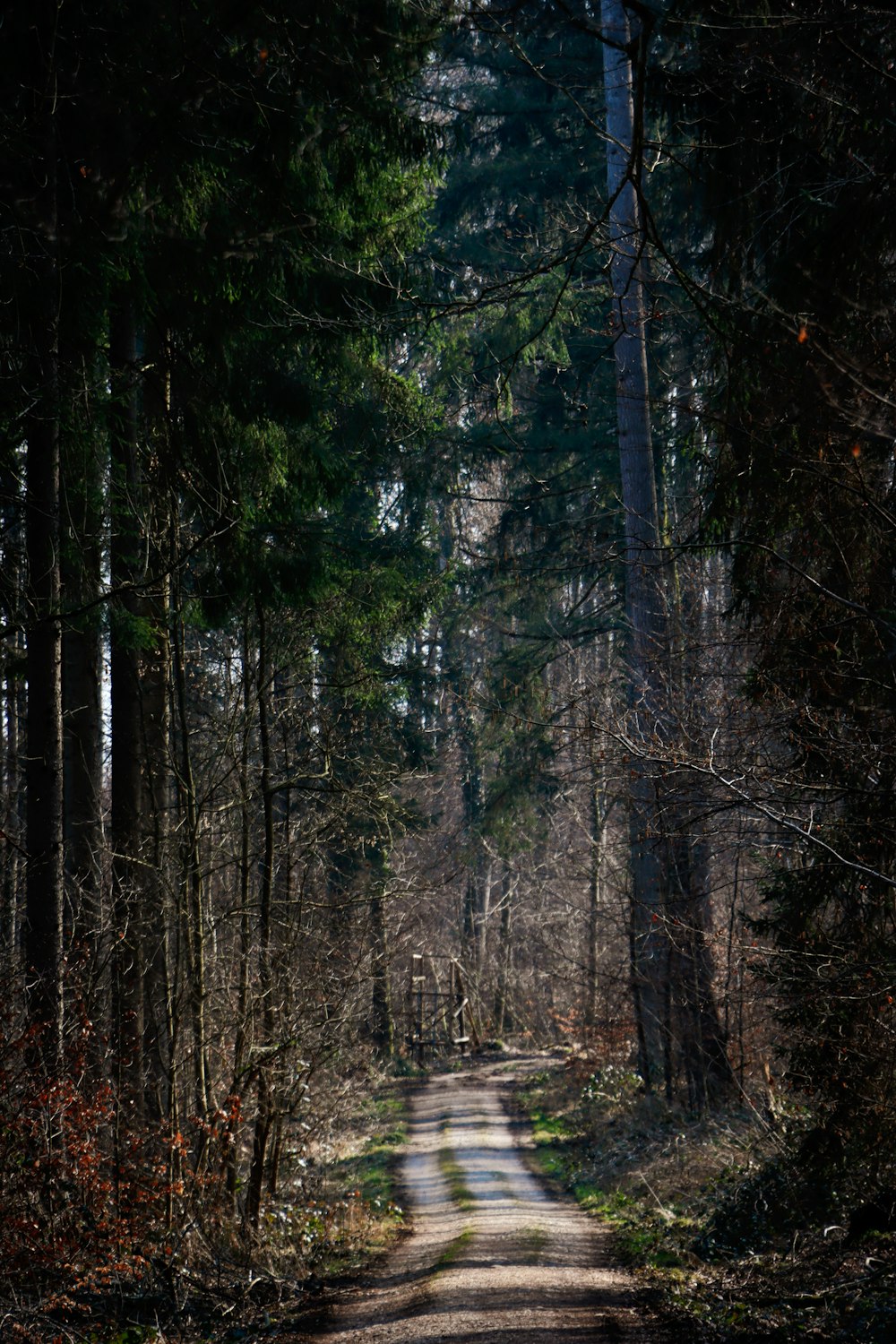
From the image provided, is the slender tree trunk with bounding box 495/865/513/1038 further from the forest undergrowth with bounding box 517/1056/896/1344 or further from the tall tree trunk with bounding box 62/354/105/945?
the tall tree trunk with bounding box 62/354/105/945

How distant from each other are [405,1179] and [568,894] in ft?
54.2

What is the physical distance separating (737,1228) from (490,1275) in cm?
196

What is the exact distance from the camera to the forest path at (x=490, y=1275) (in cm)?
710

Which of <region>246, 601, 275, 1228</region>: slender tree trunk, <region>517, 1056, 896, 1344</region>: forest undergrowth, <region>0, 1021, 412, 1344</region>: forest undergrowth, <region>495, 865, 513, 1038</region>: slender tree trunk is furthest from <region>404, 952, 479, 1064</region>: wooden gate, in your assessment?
<region>246, 601, 275, 1228</region>: slender tree trunk

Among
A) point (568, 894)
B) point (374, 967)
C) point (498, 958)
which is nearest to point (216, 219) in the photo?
point (374, 967)

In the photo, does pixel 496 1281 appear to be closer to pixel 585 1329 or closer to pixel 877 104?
pixel 585 1329

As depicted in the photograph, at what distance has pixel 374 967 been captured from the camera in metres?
11.9

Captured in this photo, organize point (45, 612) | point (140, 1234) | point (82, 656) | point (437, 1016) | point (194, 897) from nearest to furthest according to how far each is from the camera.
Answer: point (45, 612) → point (140, 1234) → point (194, 897) → point (82, 656) → point (437, 1016)

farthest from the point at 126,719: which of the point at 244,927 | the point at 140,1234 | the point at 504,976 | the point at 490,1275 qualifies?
the point at 504,976

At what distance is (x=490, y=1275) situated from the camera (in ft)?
27.7

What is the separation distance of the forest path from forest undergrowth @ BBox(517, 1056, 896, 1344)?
1.20 ft

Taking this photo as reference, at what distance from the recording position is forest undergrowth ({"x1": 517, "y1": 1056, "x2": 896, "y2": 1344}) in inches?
263

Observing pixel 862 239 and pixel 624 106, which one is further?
pixel 624 106

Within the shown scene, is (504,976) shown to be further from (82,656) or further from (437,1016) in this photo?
(82,656)
